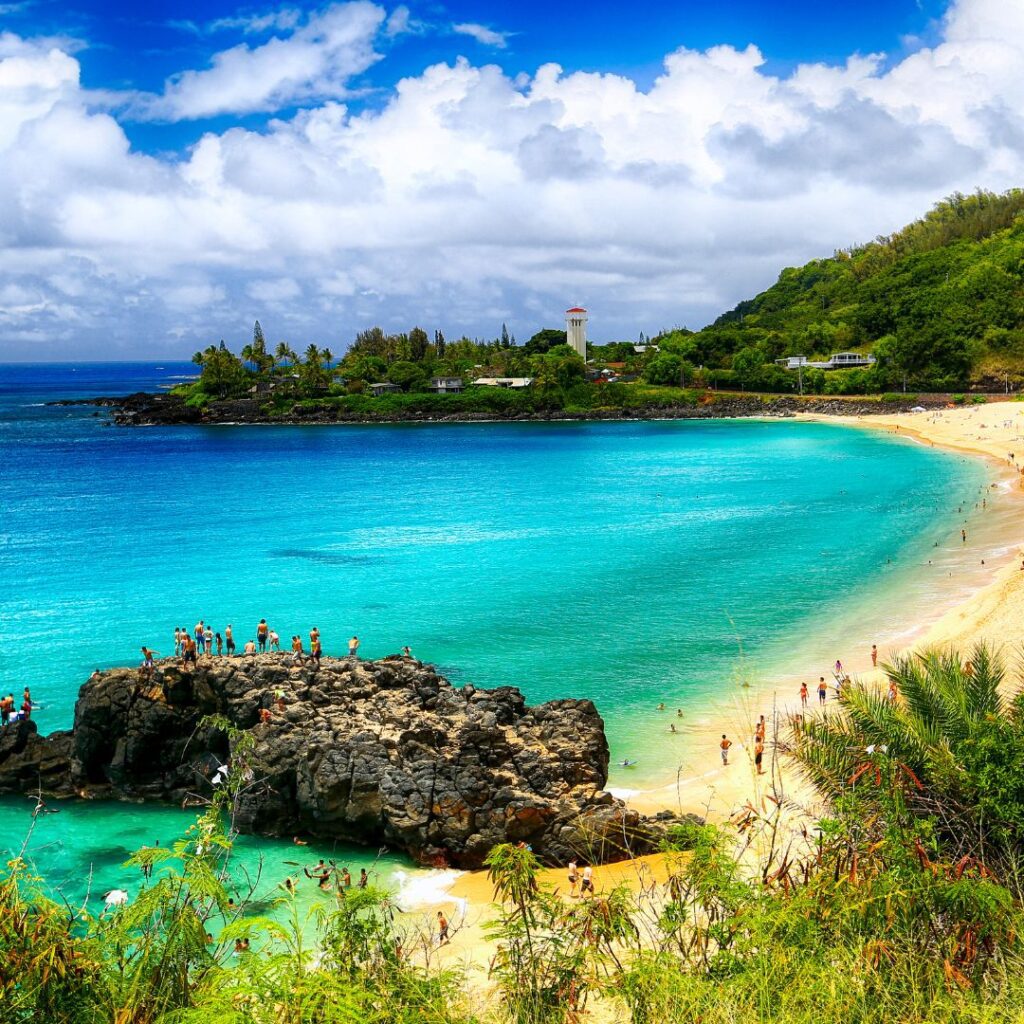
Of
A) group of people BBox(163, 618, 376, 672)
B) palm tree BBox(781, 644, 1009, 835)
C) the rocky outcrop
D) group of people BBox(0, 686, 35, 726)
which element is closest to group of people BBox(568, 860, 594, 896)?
the rocky outcrop

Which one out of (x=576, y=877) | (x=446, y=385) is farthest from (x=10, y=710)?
(x=446, y=385)

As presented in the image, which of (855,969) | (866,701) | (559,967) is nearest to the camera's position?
(855,969)

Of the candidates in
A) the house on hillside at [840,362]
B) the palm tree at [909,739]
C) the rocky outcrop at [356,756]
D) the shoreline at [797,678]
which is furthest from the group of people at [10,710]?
the house on hillside at [840,362]

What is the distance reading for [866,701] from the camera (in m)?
12.4

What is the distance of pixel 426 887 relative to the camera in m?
18.5

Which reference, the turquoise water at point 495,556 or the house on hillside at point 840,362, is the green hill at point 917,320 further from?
the turquoise water at point 495,556

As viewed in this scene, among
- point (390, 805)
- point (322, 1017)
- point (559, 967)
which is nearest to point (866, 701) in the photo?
point (559, 967)

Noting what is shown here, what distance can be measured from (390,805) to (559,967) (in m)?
11.1

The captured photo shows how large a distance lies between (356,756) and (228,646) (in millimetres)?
12954

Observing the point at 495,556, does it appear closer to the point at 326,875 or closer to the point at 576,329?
the point at 326,875

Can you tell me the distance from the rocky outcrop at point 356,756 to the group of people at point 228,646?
2.94 feet

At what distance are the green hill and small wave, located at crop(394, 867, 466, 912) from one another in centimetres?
12752

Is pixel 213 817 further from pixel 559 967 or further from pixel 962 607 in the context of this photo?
pixel 962 607

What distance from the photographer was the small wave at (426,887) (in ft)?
58.7
